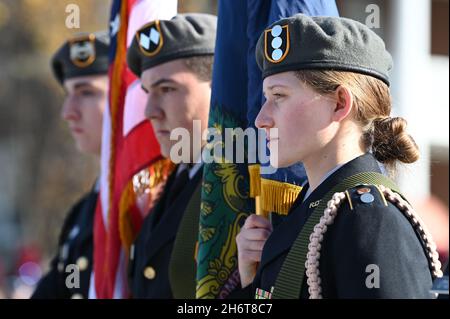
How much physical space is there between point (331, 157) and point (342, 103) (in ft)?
0.58

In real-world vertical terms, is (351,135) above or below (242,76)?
below

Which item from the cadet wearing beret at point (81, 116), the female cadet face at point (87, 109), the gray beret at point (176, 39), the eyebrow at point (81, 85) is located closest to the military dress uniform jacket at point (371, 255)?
the gray beret at point (176, 39)

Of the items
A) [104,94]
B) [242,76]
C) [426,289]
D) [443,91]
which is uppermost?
[443,91]

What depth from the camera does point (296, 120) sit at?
3.20 m

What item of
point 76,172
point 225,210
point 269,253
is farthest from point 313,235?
point 76,172

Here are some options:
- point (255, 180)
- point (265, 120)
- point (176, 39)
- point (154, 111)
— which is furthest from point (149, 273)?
point (265, 120)

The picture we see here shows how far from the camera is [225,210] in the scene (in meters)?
4.01

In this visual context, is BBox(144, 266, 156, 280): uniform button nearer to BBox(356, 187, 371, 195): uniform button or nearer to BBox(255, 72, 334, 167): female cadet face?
BBox(255, 72, 334, 167): female cadet face

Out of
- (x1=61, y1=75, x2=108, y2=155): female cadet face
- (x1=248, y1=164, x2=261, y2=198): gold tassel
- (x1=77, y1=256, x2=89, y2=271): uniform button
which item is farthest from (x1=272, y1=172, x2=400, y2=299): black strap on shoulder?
(x1=61, y1=75, x2=108, y2=155): female cadet face

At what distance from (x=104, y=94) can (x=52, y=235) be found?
11.0 meters

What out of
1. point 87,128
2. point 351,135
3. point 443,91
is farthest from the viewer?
point 443,91

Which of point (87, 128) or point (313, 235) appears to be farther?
point (87, 128)

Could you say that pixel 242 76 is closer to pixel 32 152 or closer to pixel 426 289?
pixel 426 289

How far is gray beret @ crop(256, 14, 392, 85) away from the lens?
→ 10.4ft
